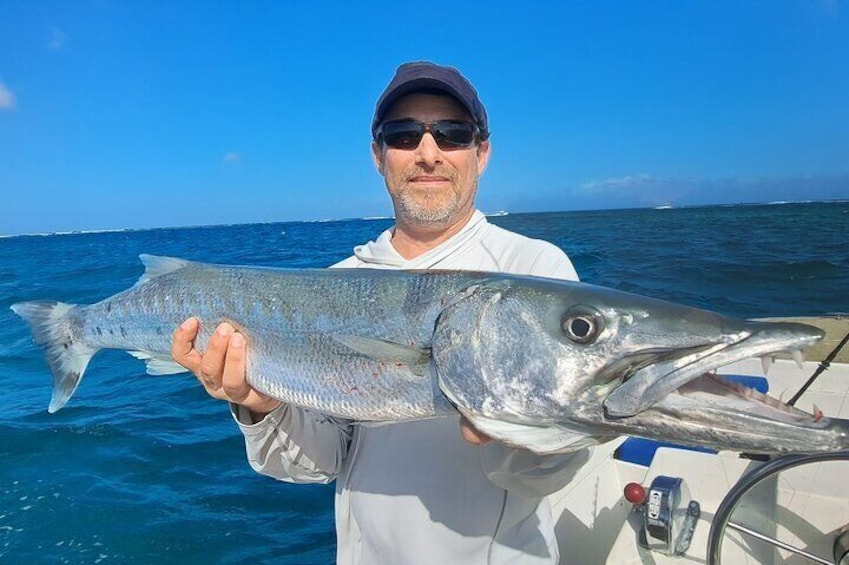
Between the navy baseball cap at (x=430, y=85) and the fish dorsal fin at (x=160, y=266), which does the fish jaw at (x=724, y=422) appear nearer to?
the navy baseball cap at (x=430, y=85)

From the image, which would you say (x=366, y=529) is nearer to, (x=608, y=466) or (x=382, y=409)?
(x=382, y=409)

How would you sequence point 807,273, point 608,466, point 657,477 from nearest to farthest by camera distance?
point 657,477 → point 608,466 → point 807,273

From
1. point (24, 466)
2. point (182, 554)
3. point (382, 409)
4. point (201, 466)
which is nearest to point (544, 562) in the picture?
point (382, 409)

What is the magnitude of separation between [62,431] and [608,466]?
7.94 m

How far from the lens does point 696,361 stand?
5.93 feet

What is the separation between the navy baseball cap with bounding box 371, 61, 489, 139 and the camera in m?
3.03

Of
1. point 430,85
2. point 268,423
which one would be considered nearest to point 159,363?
point 268,423

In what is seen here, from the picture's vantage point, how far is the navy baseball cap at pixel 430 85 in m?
3.03

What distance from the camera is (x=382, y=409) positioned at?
2.45m

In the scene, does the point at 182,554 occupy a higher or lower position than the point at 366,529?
lower

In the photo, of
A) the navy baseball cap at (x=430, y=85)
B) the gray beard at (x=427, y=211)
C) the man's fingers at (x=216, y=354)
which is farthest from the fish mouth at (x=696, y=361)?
the man's fingers at (x=216, y=354)

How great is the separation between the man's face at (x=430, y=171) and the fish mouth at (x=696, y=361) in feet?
4.77

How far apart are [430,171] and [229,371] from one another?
1462 mm

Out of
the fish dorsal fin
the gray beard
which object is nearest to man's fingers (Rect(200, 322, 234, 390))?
the fish dorsal fin
